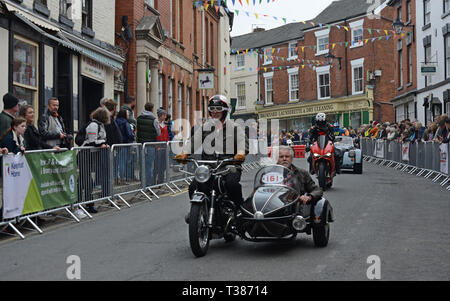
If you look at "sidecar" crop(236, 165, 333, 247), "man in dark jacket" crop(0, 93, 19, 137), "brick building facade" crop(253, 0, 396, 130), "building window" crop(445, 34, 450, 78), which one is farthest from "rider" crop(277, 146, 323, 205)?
"brick building facade" crop(253, 0, 396, 130)

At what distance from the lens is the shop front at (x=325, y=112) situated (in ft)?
155

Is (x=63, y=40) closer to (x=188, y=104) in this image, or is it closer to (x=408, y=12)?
(x=188, y=104)

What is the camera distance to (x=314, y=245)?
7426 mm

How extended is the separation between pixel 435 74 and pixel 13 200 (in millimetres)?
26519

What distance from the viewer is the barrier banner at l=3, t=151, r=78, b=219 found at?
28.7ft

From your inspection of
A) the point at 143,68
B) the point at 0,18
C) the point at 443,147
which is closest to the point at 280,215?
the point at 0,18

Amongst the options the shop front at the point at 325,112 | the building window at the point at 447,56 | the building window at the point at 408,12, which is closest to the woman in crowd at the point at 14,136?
the building window at the point at 447,56

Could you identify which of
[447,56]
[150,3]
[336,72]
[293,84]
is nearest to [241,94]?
[293,84]

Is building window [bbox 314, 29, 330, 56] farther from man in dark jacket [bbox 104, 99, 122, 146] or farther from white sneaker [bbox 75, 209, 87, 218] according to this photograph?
white sneaker [bbox 75, 209, 87, 218]

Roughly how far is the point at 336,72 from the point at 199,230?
146 ft

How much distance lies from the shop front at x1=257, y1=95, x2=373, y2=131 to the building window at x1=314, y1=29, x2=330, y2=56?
13.6ft

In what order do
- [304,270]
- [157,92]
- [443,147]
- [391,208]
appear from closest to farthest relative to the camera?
[304,270]
[391,208]
[443,147]
[157,92]
